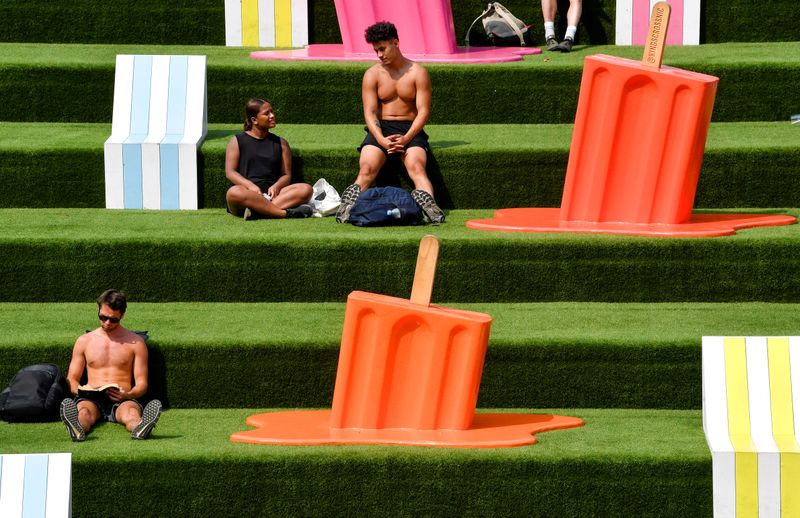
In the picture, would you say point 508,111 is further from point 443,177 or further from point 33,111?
point 33,111

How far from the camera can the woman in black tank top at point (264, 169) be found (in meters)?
6.82

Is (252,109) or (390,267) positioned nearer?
(390,267)

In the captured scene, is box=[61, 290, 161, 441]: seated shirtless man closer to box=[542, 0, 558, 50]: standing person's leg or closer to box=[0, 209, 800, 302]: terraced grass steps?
box=[0, 209, 800, 302]: terraced grass steps

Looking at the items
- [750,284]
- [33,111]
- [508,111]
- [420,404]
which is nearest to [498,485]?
[420,404]

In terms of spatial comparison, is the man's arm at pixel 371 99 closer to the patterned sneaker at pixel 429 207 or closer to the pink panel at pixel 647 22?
the patterned sneaker at pixel 429 207

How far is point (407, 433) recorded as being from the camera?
16.8 ft

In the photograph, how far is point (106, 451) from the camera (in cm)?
497

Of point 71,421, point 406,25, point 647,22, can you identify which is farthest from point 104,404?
point 647,22

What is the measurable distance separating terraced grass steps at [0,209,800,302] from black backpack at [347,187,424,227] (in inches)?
11.3

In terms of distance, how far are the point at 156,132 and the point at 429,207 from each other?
156 centimetres

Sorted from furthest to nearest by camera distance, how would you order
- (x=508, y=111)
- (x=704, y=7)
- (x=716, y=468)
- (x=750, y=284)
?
1. (x=704, y=7)
2. (x=508, y=111)
3. (x=750, y=284)
4. (x=716, y=468)

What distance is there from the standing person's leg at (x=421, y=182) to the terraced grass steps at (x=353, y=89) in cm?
85

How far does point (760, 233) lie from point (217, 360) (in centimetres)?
237

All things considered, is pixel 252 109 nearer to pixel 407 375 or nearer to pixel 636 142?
pixel 636 142
